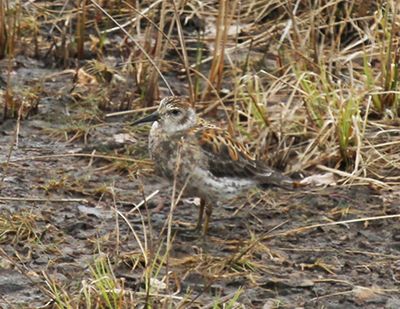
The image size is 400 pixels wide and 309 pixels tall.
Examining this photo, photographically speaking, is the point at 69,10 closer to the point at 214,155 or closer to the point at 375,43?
the point at 375,43

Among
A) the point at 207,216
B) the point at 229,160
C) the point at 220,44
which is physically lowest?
the point at 207,216

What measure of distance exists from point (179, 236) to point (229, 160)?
0.56m

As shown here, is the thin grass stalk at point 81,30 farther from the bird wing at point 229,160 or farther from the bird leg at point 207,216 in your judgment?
the bird leg at point 207,216

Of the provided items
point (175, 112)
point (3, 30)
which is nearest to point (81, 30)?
point (3, 30)

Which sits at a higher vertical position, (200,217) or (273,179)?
(273,179)

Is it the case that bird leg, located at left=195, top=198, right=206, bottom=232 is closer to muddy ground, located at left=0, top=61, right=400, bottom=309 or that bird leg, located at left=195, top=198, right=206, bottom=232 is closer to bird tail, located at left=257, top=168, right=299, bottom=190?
muddy ground, located at left=0, top=61, right=400, bottom=309

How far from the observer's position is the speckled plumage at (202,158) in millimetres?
6676

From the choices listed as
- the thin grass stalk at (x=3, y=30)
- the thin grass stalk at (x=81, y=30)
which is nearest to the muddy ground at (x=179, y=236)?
the thin grass stalk at (x=3, y=30)

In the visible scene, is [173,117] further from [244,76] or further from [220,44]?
[220,44]

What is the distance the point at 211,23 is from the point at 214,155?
3.14 metres

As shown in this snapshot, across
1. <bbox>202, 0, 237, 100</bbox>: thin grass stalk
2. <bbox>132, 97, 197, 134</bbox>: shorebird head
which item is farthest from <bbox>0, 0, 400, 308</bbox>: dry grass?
<bbox>132, 97, 197, 134</bbox>: shorebird head

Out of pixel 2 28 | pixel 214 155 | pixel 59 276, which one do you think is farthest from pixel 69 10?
pixel 59 276

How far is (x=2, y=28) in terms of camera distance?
8.62 meters

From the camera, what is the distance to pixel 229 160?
6887 millimetres
